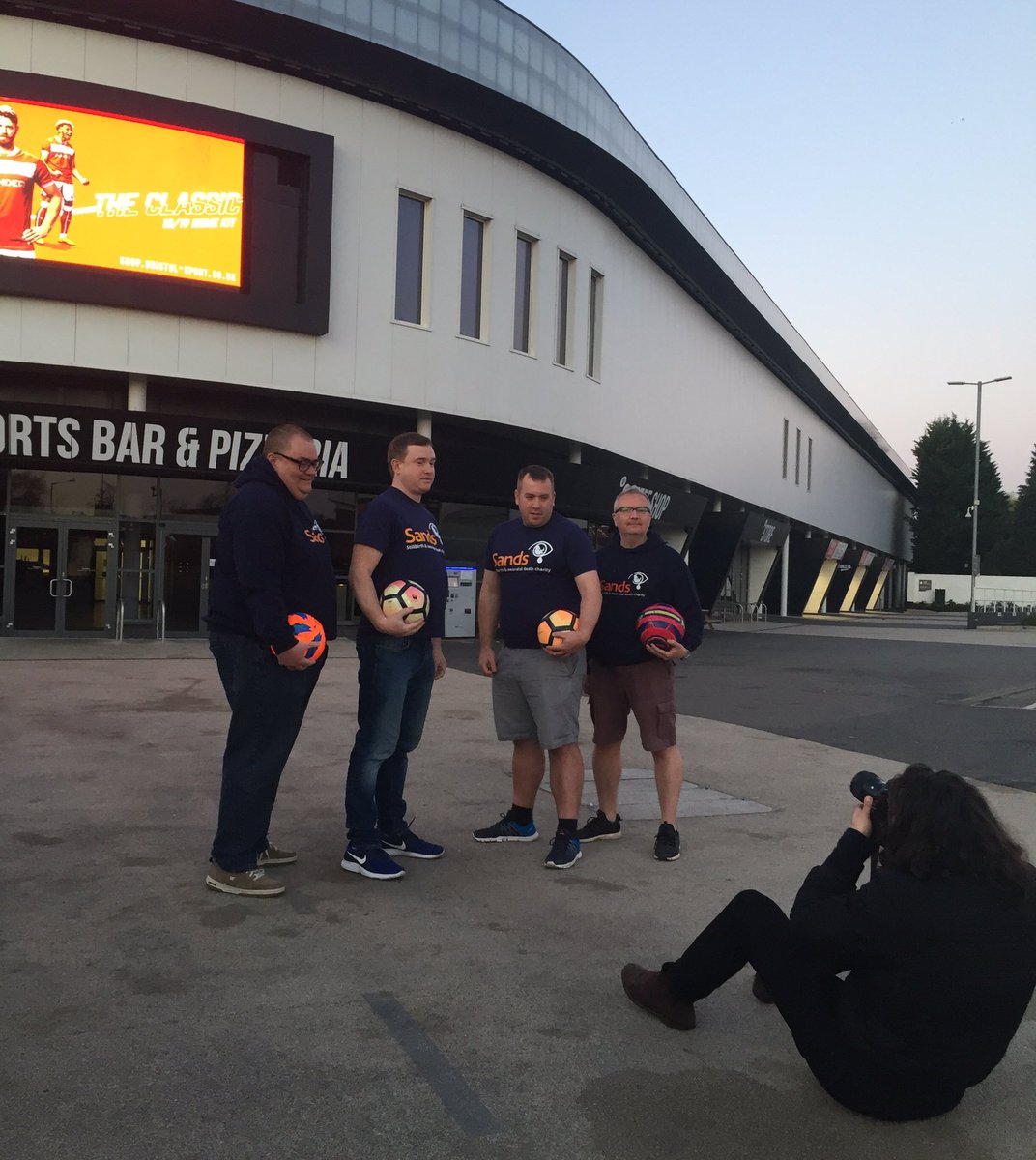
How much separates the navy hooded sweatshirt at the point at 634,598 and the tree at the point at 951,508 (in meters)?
85.9

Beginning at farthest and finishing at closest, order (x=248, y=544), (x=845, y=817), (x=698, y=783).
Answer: (x=698, y=783) < (x=845, y=817) < (x=248, y=544)

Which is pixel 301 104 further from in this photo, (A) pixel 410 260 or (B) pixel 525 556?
(B) pixel 525 556

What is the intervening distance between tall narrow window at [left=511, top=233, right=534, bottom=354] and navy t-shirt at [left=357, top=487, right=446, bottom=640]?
58.5 ft

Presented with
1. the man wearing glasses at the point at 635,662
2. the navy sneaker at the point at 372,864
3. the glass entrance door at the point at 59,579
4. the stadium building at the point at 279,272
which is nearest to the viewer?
the navy sneaker at the point at 372,864

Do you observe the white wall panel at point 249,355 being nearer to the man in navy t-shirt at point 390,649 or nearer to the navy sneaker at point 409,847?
the man in navy t-shirt at point 390,649

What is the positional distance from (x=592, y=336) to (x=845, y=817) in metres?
20.3

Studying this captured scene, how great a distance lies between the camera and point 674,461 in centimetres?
3103

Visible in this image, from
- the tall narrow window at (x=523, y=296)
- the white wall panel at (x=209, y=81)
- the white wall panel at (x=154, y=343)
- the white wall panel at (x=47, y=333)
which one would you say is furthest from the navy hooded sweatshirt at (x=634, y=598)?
the tall narrow window at (x=523, y=296)

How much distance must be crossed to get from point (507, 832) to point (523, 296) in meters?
18.5

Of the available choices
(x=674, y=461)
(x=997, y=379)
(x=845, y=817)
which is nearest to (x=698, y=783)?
(x=845, y=817)

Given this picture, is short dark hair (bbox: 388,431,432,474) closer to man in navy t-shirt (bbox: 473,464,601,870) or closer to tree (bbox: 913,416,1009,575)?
man in navy t-shirt (bbox: 473,464,601,870)

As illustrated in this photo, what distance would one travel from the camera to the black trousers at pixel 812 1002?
2459mm

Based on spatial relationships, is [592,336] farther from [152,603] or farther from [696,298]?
[152,603]

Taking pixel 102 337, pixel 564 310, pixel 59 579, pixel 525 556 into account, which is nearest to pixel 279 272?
pixel 102 337
